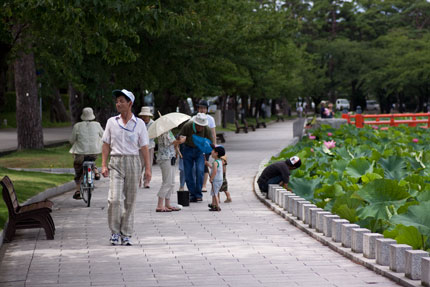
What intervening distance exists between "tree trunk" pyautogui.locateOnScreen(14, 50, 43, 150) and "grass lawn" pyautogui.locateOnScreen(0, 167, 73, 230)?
800 cm

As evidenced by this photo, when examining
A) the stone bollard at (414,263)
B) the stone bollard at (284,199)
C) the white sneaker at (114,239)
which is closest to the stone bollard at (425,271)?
the stone bollard at (414,263)

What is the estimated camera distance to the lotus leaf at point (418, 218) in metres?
8.82

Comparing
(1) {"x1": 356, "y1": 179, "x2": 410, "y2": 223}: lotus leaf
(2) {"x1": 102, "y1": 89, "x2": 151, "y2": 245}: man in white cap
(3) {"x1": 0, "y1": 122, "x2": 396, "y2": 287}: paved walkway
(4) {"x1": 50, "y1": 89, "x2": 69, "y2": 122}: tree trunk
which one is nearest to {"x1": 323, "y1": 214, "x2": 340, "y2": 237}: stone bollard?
(3) {"x1": 0, "y1": 122, "x2": 396, "y2": 287}: paved walkway

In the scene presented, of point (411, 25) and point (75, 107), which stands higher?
point (411, 25)

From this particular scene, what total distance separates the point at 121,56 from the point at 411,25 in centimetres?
8851

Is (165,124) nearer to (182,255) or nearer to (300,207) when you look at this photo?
(300,207)

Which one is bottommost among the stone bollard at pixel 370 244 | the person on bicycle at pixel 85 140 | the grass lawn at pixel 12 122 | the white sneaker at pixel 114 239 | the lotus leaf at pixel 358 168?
the grass lawn at pixel 12 122

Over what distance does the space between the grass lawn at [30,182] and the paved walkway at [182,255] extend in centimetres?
125

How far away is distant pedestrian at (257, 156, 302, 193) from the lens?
15.7m

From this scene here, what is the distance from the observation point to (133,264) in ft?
30.8

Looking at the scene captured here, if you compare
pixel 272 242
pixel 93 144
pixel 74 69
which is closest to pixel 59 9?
pixel 93 144

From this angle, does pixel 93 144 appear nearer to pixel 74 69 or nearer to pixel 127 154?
pixel 127 154

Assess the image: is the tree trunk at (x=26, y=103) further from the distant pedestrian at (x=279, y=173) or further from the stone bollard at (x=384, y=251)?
the stone bollard at (x=384, y=251)

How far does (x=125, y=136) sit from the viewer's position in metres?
10.6
